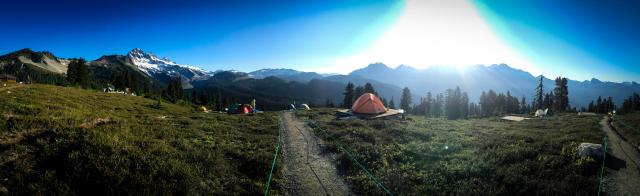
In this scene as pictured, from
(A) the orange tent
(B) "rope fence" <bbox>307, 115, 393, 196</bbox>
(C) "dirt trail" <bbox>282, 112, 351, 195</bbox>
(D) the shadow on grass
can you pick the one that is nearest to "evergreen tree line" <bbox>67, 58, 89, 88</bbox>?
(A) the orange tent

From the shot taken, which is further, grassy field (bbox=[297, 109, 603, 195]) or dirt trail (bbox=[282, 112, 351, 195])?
dirt trail (bbox=[282, 112, 351, 195])

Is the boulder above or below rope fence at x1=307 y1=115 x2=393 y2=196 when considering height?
above

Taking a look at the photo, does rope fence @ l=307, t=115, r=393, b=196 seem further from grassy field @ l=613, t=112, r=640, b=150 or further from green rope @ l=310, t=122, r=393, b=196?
grassy field @ l=613, t=112, r=640, b=150

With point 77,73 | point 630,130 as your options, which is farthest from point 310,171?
point 77,73

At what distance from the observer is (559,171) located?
12.9 metres

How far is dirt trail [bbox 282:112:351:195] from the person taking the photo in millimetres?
11789

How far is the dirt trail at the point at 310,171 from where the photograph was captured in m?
11.8

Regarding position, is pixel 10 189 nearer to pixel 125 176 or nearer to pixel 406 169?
→ pixel 125 176

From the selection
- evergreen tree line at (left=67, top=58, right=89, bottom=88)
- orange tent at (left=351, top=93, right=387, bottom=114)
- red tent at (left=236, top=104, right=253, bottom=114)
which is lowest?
red tent at (left=236, top=104, right=253, bottom=114)

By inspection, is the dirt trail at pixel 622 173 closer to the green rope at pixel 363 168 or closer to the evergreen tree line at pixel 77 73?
the green rope at pixel 363 168

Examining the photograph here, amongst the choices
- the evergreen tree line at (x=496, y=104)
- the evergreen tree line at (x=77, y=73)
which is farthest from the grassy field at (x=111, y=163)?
the evergreen tree line at (x=496, y=104)

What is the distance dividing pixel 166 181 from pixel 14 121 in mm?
11015

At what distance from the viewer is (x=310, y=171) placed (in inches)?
551

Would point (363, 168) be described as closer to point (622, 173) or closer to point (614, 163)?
point (622, 173)
